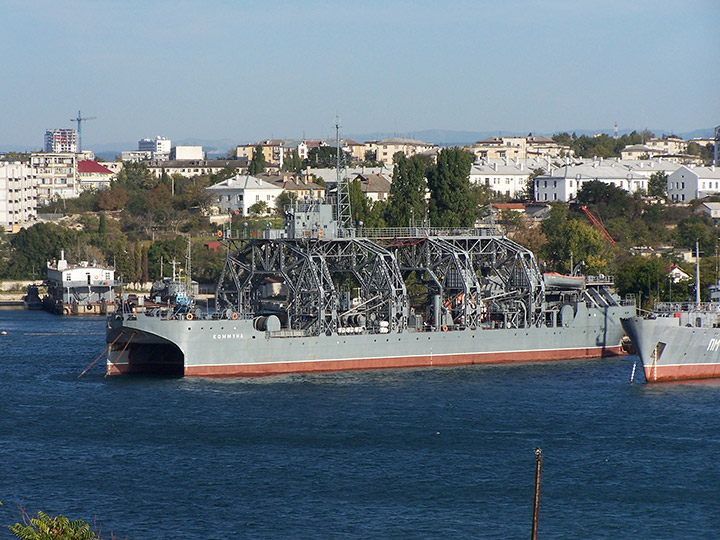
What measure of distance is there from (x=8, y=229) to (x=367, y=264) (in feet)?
254

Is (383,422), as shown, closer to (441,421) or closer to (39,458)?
(441,421)

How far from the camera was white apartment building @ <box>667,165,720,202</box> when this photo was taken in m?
124

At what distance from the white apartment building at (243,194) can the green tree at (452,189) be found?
3988cm

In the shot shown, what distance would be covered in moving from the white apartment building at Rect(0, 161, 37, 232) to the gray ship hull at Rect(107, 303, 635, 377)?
245 feet

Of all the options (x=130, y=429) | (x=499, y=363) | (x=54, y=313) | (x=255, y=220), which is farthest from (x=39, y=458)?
(x=255, y=220)

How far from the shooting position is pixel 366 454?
41.0 m

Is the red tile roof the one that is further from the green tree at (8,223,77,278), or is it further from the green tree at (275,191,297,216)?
the green tree at (8,223,77,278)

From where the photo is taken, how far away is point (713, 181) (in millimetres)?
124875

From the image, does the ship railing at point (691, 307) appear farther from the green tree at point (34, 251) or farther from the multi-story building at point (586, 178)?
the green tree at point (34, 251)

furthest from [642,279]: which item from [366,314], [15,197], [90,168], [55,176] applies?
[90,168]

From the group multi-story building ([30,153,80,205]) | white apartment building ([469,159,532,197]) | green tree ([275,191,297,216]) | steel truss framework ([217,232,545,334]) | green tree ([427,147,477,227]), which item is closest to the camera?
steel truss framework ([217,232,545,334])

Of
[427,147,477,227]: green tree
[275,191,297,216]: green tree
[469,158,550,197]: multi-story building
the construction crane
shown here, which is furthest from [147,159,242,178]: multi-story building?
[427,147,477,227]: green tree

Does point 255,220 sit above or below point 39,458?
above

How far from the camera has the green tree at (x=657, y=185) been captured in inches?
4953
